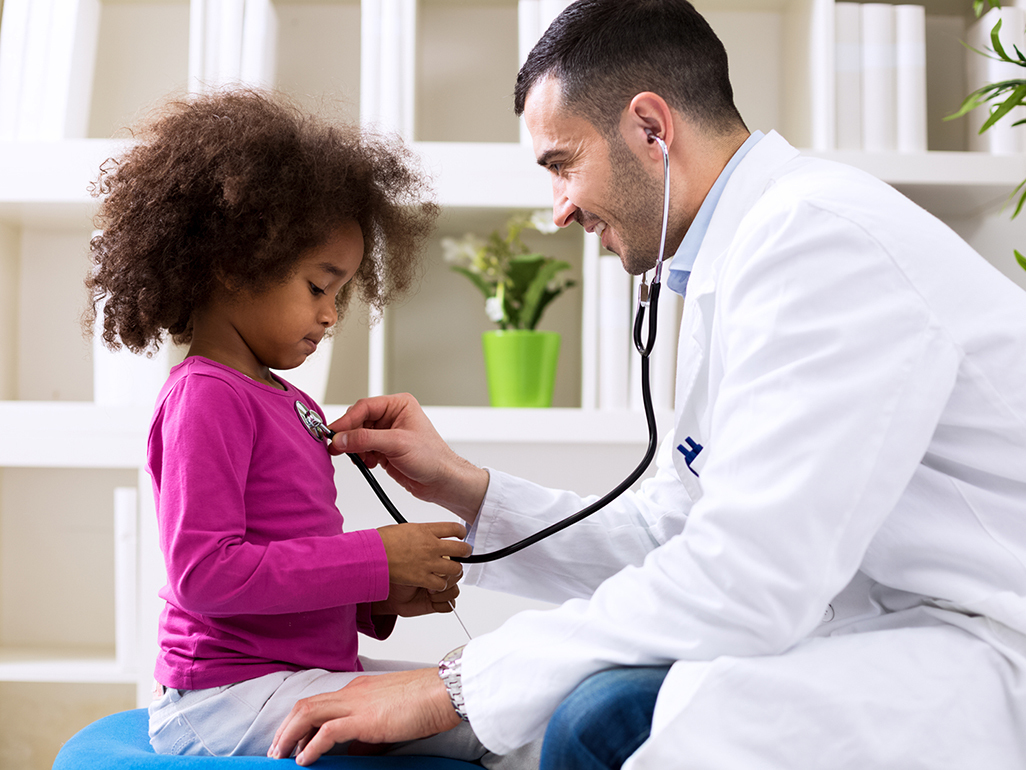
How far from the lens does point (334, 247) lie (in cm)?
111

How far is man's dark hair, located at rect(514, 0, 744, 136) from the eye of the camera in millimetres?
1134

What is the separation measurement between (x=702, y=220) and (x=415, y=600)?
66 cm

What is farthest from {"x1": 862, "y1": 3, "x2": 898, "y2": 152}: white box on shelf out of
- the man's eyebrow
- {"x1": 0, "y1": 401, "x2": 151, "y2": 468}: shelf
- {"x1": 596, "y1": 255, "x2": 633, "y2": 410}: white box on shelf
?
{"x1": 0, "y1": 401, "x2": 151, "y2": 468}: shelf

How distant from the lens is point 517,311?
6.19 ft

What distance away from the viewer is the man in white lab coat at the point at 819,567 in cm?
73

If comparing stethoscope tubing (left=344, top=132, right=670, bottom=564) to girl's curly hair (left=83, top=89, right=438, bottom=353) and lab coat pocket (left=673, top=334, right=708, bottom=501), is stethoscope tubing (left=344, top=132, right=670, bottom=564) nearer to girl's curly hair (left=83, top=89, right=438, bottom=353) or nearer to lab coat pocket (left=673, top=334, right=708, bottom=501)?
lab coat pocket (left=673, top=334, right=708, bottom=501)

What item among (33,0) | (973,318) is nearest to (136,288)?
(973,318)

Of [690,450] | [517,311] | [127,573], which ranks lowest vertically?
[127,573]

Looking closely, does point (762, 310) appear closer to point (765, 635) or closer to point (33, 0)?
point (765, 635)

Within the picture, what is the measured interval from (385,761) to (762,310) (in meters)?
0.61

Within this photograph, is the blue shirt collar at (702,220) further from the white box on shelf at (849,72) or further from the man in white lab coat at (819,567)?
the white box on shelf at (849,72)

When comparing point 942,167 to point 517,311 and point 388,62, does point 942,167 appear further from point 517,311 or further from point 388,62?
point 388,62

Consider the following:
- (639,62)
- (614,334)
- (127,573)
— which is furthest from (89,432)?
(639,62)

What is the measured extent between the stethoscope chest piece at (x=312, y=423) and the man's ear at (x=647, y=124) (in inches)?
22.2
